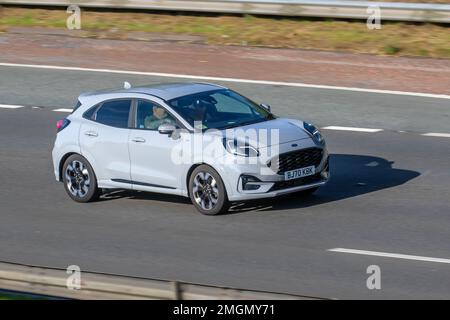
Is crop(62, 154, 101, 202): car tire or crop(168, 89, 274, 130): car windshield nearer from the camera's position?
crop(168, 89, 274, 130): car windshield

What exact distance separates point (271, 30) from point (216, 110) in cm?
1129

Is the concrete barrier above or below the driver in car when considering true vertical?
below

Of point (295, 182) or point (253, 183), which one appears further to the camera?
point (295, 182)

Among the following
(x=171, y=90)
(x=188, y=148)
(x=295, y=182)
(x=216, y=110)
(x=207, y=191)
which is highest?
(x=171, y=90)

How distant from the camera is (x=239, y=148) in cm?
1349

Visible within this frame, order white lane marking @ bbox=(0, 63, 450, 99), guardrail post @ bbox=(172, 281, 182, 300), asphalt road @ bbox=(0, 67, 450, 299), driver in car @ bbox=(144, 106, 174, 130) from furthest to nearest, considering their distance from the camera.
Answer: white lane marking @ bbox=(0, 63, 450, 99) < driver in car @ bbox=(144, 106, 174, 130) < asphalt road @ bbox=(0, 67, 450, 299) < guardrail post @ bbox=(172, 281, 182, 300)

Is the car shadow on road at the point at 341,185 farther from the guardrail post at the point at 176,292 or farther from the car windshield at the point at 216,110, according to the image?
the guardrail post at the point at 176,292

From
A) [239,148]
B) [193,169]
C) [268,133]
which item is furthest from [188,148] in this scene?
[268,133]

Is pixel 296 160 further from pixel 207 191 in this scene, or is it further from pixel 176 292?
pixel 176 292

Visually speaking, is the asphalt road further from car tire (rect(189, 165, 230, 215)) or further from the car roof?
the car roof

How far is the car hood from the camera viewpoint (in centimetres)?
1360

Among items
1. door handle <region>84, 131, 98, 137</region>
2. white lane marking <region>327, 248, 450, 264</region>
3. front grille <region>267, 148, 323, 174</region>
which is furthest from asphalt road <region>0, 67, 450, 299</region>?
door handle <region>84, 131, 98, 137</region>

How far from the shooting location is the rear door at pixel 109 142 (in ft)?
47.7

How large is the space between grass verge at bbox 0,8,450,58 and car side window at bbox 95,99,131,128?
991 cm
